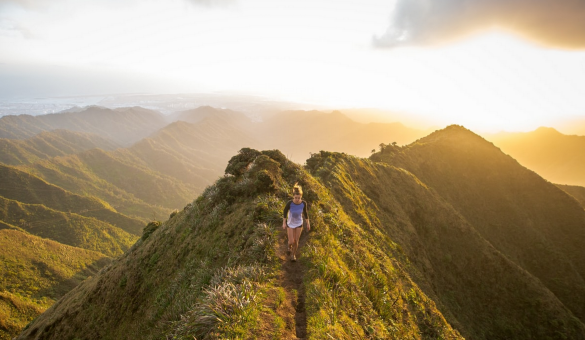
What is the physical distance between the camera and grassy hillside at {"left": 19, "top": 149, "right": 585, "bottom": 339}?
711 cm

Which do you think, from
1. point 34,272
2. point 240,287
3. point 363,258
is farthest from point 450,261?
point 34,272

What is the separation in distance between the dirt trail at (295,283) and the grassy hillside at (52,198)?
131m

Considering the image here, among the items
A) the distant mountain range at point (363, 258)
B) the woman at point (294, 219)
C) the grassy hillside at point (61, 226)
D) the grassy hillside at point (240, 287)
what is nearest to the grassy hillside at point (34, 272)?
the distant mountain range at point (363, 258)

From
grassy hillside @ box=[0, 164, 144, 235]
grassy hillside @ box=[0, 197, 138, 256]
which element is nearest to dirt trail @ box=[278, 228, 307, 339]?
grassy hillside @ box=[0, 197, 138, 256]

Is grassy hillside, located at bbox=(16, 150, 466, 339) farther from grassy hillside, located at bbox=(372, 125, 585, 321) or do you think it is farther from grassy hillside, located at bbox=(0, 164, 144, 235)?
grassy hillside, located at bbox=(0, 164, 144, 235)

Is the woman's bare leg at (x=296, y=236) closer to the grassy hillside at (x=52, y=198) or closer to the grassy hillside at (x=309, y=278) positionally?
the grassy hillside at (x=309, y=278)

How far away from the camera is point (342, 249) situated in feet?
37.6

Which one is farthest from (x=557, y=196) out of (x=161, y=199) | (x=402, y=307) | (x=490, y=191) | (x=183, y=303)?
(x=161, y=199)

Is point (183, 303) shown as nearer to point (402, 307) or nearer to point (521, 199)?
point (402, 307)

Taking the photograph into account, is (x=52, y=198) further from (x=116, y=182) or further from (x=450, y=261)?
(x=450, y=261)

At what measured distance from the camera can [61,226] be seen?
93.8 metres

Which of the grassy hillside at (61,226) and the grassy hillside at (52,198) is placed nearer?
the grassy hillside at (61,226)

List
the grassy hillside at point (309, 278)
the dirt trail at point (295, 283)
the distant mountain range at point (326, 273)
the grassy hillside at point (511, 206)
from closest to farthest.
Result: the dirt trail at point (295, 283)
the grassy hillside at point (309, 278)
the distant mountain range at point (326, 273)
the grassy hillside at point (511, 206)

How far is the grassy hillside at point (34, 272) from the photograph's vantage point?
44938 mm
